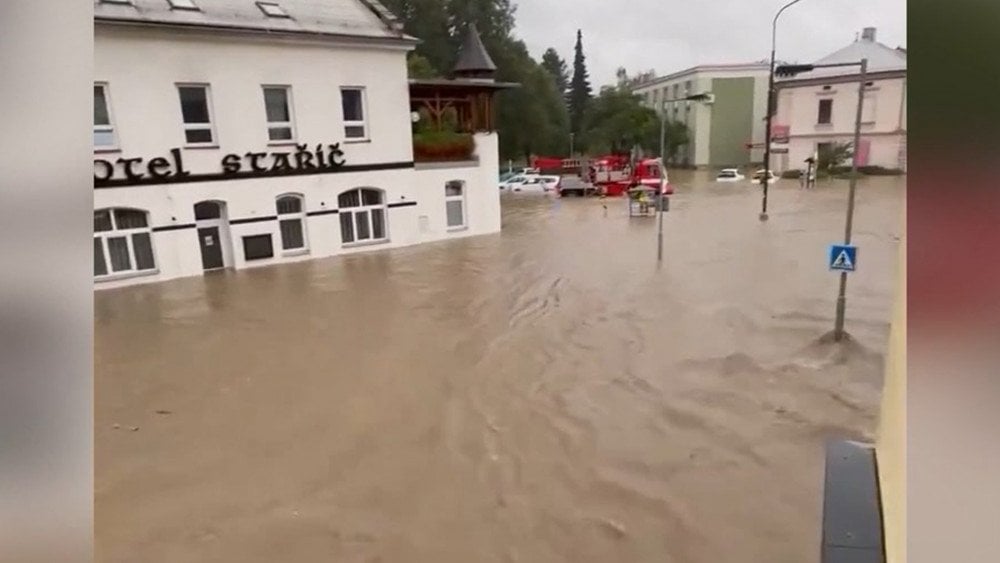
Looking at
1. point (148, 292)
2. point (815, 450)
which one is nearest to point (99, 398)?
point (148, 292)

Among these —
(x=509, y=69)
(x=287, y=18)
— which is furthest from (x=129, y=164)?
(x=509, y=69)

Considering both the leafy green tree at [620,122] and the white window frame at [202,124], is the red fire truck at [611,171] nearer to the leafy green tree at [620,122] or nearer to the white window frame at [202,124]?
the leafy green tree at [620,122]

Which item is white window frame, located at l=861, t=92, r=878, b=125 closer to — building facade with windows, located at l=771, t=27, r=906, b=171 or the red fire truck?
building facade with windows, located at l=771, t=27, r=906, b=171

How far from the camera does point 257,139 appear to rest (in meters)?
2.70

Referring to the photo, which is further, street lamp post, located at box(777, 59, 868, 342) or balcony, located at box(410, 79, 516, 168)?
balcony, located at box(410, 79, 516, 168)

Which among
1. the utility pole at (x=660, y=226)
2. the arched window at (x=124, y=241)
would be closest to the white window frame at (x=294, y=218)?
the arched window at (x=124, y=241)

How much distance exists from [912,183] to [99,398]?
75.7 inches

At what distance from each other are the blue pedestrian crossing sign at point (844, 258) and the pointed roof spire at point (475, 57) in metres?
0.97

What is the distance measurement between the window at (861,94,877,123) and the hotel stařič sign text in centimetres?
227

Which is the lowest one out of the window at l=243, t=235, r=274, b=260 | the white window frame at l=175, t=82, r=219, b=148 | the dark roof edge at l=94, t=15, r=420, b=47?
the window at l=243, t=235, r=274, b=260

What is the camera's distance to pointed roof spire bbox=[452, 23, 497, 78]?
173 cm

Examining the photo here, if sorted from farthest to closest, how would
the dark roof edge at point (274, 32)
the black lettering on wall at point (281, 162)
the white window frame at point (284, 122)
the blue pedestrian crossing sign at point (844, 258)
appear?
1. the black lettering on wall at point (281, 162)
2. the white window frame at point (284, 122)
3. the dark roof edge at point (274, 32)
4. the blue pedestrian crossing sign at point (844, 258)

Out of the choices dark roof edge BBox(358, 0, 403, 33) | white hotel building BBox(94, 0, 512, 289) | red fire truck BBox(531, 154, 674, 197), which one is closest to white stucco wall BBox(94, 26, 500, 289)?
white hotel building BBox(94, 0, 512, 289)

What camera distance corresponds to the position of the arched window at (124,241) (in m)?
2.52
